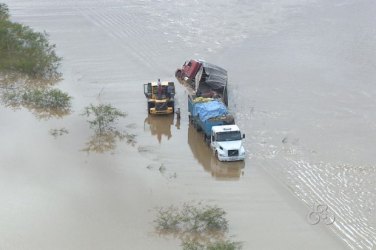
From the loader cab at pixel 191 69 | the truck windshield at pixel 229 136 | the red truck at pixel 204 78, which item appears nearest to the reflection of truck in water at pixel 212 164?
the truck windshield at pixel 229 136

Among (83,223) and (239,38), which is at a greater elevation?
(239,38)

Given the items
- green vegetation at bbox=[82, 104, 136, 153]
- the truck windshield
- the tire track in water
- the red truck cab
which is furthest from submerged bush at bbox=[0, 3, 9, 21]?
the truck windshield

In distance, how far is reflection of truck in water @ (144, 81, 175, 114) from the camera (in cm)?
2923

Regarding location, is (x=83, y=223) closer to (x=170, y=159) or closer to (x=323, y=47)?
(x=170, y=159)

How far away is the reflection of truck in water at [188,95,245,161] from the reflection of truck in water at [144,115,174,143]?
119cm

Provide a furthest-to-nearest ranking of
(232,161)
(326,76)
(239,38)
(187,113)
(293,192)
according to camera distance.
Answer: (239,38) → (326,76) → (187,113) → (232,161) → (293,192)

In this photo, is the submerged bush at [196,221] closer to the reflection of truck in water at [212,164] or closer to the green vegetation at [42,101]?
the reflection of truck in water at [212,164]

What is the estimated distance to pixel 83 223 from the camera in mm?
20688

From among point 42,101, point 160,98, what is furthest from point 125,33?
point 160,98

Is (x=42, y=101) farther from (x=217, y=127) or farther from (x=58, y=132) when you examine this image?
(x=217, y=127)

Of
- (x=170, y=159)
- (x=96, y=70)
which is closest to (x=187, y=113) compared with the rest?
(x=170, y=159)

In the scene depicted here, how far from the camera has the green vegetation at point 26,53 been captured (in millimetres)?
35281

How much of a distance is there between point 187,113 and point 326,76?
909 cm

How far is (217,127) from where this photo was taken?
2541 cm
